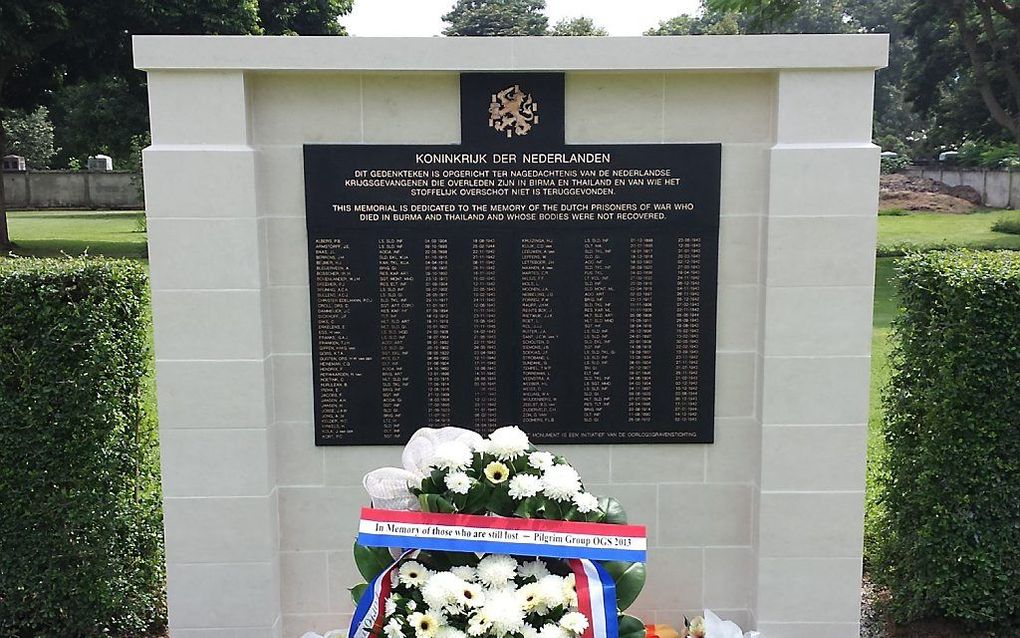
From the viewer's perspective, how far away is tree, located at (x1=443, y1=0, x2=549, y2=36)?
73.4 meters

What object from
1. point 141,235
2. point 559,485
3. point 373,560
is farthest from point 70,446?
point 141,235

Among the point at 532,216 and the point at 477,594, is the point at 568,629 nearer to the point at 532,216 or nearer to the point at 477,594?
the point at 477,594

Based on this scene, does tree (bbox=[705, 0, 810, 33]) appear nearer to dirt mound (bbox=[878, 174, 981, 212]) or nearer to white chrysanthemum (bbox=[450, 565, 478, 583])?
white chrysanthemum (bbox=[450, 565, 478, 583])

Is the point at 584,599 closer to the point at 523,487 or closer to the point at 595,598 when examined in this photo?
the point at 595,598

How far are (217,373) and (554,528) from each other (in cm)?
181

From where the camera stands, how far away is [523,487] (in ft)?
12.4

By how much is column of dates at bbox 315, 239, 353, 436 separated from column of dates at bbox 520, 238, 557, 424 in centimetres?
83

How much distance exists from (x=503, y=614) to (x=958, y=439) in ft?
9.01

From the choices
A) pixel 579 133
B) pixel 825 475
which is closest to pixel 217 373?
pixel 579 133

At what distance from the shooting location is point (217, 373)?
14.9ft

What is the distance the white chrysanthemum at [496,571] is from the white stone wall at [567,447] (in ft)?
3.79

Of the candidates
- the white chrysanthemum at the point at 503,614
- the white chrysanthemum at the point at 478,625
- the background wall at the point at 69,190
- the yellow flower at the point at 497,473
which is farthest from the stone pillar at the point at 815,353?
the background wall at the point at 69,190

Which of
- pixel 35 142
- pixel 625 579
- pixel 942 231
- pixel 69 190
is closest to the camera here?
pixel 625 579

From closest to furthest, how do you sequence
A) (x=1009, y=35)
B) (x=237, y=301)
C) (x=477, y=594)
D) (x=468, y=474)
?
(x=477, y=594) < (x=468, y=474) < (x=237, y=301) < (x=1009, y=35)
